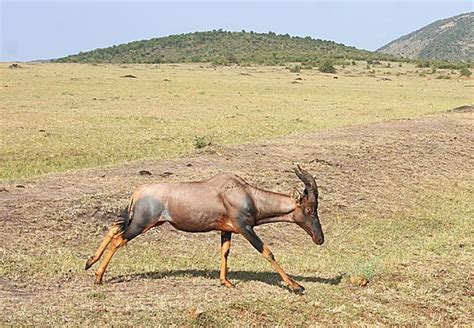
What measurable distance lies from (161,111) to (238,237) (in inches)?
737

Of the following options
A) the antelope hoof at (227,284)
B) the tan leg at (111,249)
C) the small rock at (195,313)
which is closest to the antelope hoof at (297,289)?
the antelope hoof at (227,284)

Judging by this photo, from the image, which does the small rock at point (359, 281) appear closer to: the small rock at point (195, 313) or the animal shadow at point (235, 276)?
the animal shadow at point (235, 276)

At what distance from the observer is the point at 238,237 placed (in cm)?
1204

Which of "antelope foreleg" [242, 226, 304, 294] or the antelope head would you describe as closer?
"antelope foreleg" [242, 226, 304, 294]

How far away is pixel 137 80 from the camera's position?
4772 cm

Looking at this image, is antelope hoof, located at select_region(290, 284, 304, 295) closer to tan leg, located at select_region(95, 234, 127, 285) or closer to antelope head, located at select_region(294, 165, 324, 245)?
antelope head, located at select_region(294, 165, 324, 245)

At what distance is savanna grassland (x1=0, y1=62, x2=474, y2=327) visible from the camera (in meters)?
7.96

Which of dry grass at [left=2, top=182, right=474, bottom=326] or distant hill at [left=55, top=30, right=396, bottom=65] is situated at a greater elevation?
dry grass at [left=2, top=182, right=474, bottom=326]

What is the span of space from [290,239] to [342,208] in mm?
2480

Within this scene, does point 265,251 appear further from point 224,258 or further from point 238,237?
point 238,237

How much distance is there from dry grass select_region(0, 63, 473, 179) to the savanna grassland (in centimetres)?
13

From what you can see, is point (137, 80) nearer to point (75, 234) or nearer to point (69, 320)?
point (75, 234)

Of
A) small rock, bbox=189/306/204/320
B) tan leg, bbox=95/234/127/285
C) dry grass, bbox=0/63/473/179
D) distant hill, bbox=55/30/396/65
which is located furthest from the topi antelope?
distant hill, bbox=55/30/396/65

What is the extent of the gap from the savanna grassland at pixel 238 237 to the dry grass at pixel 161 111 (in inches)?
5.3
